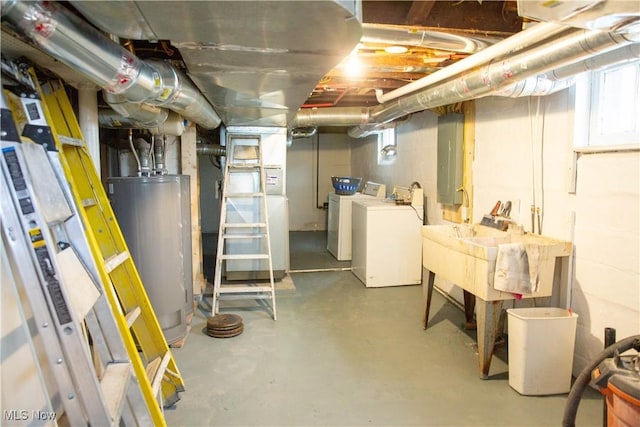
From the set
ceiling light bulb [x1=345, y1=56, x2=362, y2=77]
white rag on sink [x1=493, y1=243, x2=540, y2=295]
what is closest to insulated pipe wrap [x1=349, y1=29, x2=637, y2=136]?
ceiling light bulb [x1=345, y1=56, x2=362, y2=77]

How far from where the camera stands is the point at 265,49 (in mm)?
1629

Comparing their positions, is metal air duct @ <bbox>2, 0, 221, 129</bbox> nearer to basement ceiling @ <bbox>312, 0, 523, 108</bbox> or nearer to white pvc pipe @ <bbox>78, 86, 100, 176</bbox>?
white pvc pipe @ <bbox>78, 86, 100, 176</bbox>

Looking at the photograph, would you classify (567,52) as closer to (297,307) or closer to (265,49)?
(265,49)

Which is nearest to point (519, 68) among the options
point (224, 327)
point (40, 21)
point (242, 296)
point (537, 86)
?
point (537, 86)

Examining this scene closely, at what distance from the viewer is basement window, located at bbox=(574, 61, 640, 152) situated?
2.26 metres

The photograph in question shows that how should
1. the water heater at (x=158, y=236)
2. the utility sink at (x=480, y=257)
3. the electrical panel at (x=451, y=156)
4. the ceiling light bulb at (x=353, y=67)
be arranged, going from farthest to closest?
the electrical panel at (x=451, y=156)
the water heater at (x=158, y=236)
the ceiling light bulb at (x=353, y=67)
the utility sink at (x=480, y=257)

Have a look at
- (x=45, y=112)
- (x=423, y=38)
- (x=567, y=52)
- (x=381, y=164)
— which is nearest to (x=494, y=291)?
(x=567, y=52)

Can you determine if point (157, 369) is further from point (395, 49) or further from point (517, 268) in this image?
point (395, 49)

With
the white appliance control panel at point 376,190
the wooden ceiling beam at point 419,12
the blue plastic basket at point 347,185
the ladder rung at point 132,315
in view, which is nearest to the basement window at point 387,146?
the white appliance control panel at point 376,190

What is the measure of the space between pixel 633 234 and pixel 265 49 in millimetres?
2085

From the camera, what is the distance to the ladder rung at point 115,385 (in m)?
1.36

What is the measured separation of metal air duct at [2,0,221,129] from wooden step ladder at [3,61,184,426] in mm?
258

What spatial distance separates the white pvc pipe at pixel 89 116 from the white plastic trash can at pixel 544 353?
8.26 ft

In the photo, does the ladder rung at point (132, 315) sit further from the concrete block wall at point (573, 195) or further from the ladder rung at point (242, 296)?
the concrete block wall at point (573, 195)
